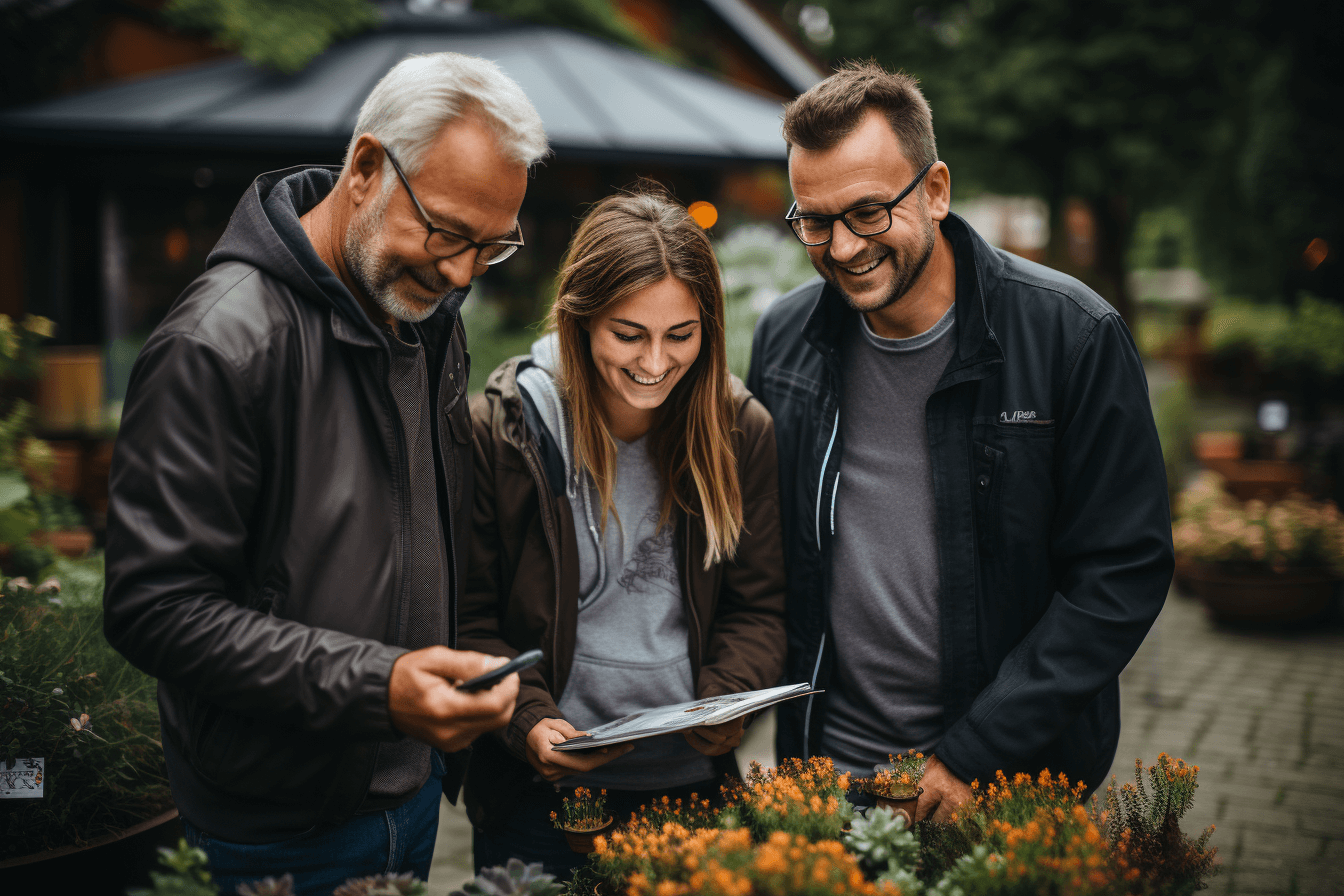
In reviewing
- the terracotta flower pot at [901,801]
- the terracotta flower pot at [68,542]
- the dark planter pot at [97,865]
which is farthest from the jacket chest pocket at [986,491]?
the terracotta flower pot at [68,542]

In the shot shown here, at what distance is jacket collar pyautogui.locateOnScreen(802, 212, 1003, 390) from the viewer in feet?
7.61

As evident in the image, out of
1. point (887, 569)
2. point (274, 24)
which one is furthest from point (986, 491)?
point (274, 24)

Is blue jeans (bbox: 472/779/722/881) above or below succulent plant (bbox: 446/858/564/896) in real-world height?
below

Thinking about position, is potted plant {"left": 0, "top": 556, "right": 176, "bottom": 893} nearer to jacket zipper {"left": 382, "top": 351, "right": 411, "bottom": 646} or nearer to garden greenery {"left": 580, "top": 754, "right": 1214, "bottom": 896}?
jacket zipper {"left": 382, "top": 351, "right": 411, "bottom": 646}

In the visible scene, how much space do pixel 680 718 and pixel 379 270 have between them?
3.43 ft

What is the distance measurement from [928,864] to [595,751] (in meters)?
0.74

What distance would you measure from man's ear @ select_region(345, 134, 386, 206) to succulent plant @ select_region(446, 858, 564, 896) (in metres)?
1.23

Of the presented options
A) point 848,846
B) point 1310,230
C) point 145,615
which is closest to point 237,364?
point 145,615

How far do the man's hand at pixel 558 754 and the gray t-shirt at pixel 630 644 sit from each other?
0.71 ft

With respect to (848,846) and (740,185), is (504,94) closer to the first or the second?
(848,846)

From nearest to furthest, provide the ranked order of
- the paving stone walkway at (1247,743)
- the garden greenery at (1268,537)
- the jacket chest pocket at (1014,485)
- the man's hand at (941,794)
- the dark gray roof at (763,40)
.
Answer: the man's hand at (941,794), the jacket chest pocket at (1014,485), the paving stone walkway at (1247,743), the garden greenery at (1268,537), the dark gray roof at (763,40)

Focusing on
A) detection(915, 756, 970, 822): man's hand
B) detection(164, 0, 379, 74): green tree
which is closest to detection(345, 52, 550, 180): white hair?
detection(915, 756, 970, 822): man's hand

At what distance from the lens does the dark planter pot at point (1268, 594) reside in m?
7.12

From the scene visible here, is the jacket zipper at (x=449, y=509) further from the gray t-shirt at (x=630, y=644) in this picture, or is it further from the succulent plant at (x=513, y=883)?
the succulent plant at (x=513, y=883)
